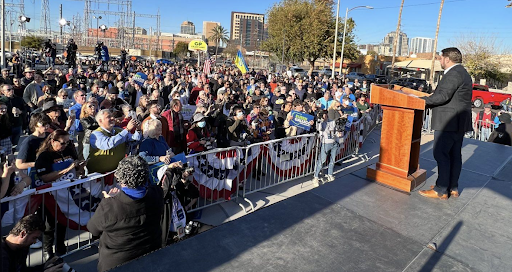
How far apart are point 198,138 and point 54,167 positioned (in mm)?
2508

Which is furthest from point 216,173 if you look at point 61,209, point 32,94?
point 32,94

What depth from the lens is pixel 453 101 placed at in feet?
12.1

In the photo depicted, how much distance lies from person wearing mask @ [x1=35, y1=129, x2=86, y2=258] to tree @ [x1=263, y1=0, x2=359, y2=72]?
135ft

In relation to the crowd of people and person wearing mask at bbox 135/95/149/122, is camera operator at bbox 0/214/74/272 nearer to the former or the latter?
the crowd of people

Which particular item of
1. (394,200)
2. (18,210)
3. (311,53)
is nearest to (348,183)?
(394,200)

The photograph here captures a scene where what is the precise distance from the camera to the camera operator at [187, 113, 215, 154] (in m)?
6.07

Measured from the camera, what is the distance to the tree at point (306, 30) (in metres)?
43.9

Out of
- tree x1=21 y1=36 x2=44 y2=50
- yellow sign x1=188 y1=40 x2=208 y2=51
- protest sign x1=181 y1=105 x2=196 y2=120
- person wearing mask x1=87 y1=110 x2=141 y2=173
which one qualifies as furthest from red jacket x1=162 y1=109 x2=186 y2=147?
tree x1=21 y1=36 x2=44 y2=50

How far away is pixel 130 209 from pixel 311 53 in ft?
146

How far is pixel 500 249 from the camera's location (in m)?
2.78

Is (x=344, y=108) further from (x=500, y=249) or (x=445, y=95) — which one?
(x=500, y=249)

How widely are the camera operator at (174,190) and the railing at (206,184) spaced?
0.90ft

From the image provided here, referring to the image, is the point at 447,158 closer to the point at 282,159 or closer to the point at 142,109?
the point at 282,159

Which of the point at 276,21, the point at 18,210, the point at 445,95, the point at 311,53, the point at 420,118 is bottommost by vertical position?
the point at 18,210
